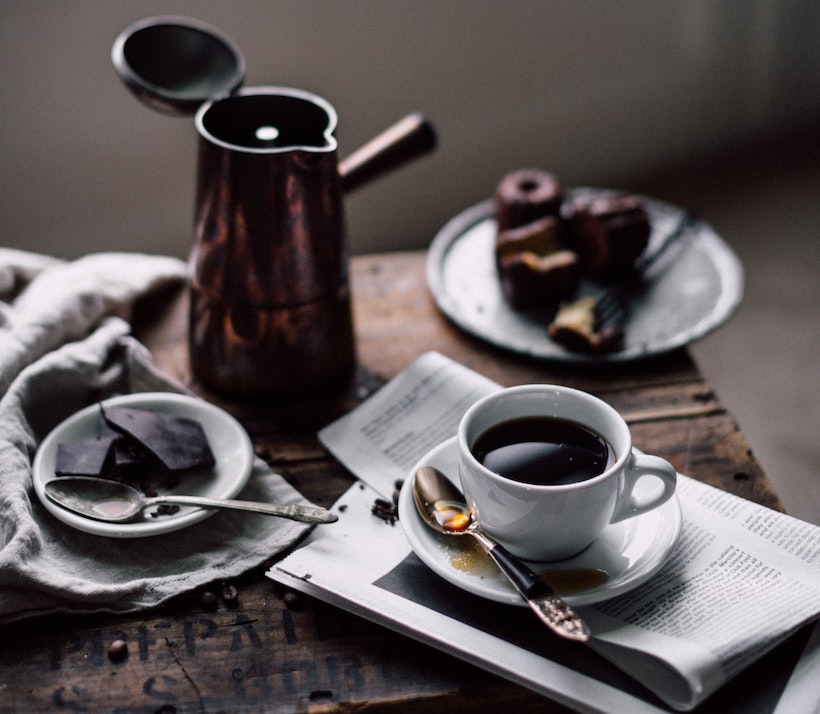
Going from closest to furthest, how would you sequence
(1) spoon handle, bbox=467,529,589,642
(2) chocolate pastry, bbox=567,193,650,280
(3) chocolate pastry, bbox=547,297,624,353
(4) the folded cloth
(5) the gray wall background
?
(1) spoon handle, bbox=467,529,589,642 → (4) the folded cloth → (3) chocolate pastry, bbox=547,297,624,353 → (2) chocolate pastry, bbox=567,193,650,280 → (5) the gray wall background

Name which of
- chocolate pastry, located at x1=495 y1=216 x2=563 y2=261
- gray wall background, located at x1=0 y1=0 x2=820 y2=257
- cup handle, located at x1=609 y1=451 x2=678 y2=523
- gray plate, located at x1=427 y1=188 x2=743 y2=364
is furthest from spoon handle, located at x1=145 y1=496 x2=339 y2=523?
gray wall background, located at x1=0 y1=0 x2=820 y2=257

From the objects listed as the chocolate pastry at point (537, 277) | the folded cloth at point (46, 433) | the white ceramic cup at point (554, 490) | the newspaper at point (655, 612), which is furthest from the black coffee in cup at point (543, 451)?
the chocolate pastry at point (537, 277)

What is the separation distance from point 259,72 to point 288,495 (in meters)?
1.33

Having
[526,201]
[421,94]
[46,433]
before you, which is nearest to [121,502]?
[46,433]

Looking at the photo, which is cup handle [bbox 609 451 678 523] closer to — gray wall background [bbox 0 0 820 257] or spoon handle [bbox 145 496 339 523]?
spoon handle [bbox 145 496 339 523]

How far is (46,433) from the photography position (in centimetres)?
103

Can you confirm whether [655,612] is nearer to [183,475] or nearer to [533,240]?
[183,475]

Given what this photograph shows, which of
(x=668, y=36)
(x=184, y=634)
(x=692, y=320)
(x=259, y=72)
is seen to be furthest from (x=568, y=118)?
(x=184, y=634)

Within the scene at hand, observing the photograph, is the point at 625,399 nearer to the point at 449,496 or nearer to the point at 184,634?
the point at 449,496

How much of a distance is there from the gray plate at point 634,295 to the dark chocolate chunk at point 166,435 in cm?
42

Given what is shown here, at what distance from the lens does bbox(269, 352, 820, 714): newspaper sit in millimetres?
727

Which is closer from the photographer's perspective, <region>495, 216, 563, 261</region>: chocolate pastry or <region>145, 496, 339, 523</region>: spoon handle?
<region>145, 496, 339, 523</region>: spoon handle

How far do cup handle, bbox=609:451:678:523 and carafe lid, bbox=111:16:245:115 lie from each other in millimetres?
634

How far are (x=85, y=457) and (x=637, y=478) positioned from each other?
565mm
